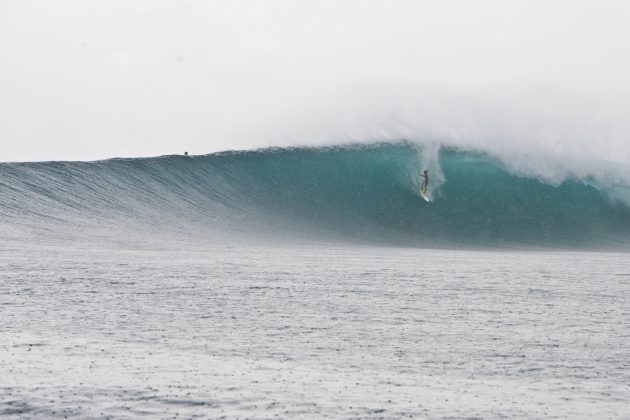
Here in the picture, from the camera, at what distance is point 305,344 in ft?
27.7

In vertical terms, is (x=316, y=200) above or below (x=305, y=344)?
above

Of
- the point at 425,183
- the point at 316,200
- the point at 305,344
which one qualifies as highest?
the point at 425,183

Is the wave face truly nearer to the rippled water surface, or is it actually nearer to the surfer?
the surfer

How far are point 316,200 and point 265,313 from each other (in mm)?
21614

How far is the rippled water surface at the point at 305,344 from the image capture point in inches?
246

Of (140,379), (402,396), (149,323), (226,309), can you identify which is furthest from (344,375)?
(226,309)

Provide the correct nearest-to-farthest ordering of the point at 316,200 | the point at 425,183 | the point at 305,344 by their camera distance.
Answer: the point at 305,344 < the point at 316,200 < the point at 425,183

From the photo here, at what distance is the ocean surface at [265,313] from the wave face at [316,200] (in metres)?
0.13

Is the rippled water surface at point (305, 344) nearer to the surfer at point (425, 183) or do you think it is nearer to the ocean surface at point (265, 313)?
the ocean surface at point (265, 313)

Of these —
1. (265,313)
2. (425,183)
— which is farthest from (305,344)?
(425,183)

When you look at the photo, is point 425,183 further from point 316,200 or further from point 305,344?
point 305,344

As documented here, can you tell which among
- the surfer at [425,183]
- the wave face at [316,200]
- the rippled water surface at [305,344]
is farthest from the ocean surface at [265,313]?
the surfer at [425,183]

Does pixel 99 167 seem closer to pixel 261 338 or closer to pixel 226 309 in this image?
pixel 226 309

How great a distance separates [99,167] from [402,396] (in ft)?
81.1
